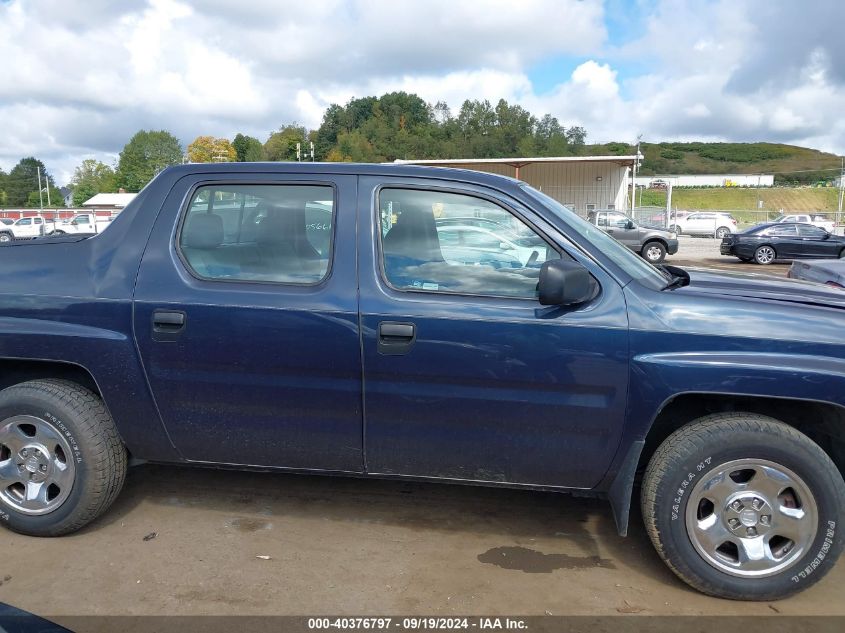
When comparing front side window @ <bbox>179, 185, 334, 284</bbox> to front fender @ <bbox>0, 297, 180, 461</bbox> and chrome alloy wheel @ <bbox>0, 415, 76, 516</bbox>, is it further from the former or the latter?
chrome alloy wheel @ <bbox>0, 415, 76, 516</bbox>

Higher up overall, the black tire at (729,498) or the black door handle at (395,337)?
the black door handle at (395,337)

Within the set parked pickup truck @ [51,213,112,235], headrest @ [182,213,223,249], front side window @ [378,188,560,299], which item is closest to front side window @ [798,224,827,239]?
front side window @ [378,188,560,299]

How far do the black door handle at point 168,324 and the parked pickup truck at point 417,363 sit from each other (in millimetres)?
10

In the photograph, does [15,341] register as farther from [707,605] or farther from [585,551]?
[707,605]

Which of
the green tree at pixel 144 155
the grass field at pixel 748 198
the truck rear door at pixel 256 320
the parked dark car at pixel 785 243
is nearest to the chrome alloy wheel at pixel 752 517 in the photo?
the truck rear door at pixel 256 320

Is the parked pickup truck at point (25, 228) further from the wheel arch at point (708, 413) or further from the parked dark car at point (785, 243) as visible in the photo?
the wheel arch at point (708, 413)

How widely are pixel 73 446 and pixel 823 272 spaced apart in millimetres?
6886

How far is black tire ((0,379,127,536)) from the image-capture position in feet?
10.6

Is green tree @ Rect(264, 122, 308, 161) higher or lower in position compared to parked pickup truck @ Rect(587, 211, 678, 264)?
higher

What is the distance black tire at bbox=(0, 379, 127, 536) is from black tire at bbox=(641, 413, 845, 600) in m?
2.58

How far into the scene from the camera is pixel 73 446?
10.6 ft

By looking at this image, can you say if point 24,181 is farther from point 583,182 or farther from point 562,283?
point 562,283

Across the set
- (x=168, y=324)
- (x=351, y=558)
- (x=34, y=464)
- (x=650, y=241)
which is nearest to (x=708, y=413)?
(x=351, y=558)

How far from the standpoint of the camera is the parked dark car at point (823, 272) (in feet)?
21.1
